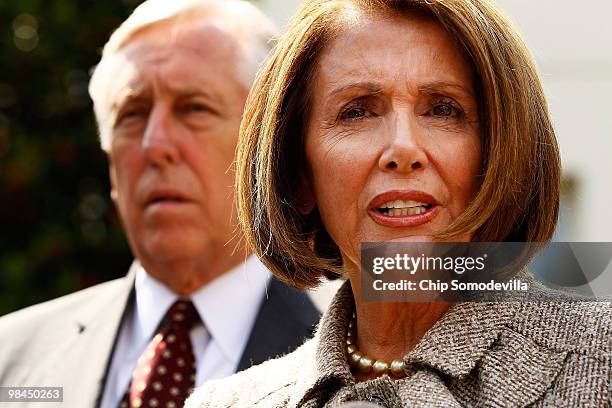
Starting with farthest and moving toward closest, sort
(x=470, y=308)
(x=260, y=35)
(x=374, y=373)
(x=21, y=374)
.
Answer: (x=260, y=35) < (x=21, y=374) < (x=374, y=373) < (x=470, y=308)

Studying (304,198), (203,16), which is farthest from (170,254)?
(304,198)

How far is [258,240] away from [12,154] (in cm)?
338

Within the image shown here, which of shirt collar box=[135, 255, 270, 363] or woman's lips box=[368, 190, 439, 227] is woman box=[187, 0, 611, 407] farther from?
shirt collar box=[135, 255, 270, 363]

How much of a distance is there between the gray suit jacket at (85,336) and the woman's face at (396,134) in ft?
4.06

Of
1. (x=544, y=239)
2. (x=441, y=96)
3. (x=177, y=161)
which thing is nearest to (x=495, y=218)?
(x=544, y=239)

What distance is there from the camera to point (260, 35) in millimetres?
4438

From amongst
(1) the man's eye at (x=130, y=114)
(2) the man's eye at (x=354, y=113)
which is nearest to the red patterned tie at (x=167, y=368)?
(1) the man's eye at (x=130, y=114)

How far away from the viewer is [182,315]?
4047 millimetres

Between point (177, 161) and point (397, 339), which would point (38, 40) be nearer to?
point (177, 161)

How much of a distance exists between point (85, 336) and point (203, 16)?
3.88 feet

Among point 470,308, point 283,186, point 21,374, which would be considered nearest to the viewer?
point 470,308

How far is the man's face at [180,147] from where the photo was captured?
163 inches

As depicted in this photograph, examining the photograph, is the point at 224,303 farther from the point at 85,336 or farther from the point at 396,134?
the point at 396,134

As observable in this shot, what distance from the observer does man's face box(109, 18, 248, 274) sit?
4137 millimetres
